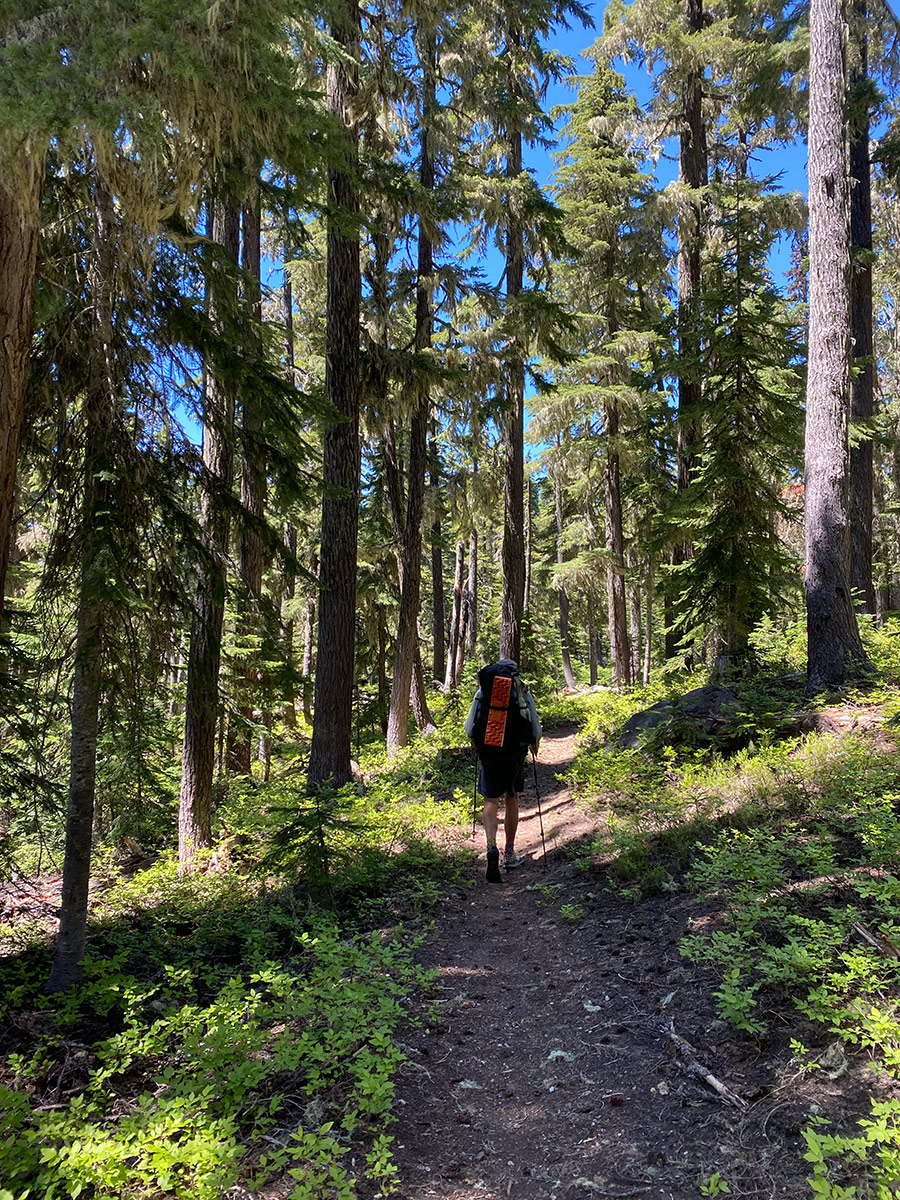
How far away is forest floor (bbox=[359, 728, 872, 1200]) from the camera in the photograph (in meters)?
2.74

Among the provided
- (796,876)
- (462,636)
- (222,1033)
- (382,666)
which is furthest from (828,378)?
(462,636)

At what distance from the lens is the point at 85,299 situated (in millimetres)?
4746

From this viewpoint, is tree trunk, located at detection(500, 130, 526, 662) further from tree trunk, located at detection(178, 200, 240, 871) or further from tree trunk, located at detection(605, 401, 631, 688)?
tree trunk, located at detection(178, 200, 240, 871)

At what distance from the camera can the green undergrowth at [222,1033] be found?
8.42 feet

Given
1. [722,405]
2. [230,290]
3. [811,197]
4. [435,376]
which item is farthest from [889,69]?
[230,290]

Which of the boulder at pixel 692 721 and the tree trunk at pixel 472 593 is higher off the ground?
the tree trunk at pixel 472 593

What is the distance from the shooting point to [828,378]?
853 cm

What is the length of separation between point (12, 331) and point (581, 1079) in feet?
17.0


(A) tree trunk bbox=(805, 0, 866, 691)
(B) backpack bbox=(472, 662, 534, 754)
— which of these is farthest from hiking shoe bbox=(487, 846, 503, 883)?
(A) tree trunk bbox=(805, 0, 866, 691)

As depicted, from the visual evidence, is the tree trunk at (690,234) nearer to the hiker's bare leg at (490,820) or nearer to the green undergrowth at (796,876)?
the green undergrowth at (796,876)

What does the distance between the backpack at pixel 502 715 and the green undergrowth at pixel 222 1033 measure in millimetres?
1424

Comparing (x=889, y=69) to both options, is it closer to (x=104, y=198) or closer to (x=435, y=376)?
(x=435, y=376)

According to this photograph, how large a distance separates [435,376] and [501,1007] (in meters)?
9.54

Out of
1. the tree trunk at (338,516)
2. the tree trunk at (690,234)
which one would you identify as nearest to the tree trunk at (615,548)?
the tree trunk at (690,234)
